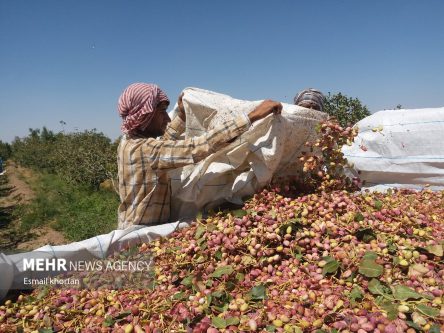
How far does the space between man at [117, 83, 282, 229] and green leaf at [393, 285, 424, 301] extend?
50.3 inches

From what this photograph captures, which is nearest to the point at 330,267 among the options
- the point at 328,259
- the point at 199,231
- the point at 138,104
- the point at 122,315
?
the point at 328,259

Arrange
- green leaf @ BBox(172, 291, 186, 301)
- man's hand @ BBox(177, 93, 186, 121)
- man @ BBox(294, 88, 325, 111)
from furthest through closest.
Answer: man @ BBox(294, 88, 325, 111) < man's hand @ BBox(177, 93, 186, 121) < green leaf @ BBox(172, 291, 186, 301)

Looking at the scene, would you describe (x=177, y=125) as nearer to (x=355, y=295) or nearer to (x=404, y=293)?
(x=355, y=295)

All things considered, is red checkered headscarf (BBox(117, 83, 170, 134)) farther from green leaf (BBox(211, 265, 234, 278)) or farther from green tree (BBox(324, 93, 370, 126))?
green tree (BBox(324, 93, 370, 126))

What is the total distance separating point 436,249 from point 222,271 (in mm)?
1057

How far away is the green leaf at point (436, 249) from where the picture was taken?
172 centimetres

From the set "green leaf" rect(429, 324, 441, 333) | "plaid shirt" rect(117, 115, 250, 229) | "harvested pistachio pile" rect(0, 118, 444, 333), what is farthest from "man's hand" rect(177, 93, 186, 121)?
"green leaf" rect(429, 324, 441, 333)

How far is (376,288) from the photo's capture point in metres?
1.53

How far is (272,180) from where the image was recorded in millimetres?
2631

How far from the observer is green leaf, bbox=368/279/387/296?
151 centimetres

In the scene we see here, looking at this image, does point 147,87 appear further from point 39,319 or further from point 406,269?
point 406,269

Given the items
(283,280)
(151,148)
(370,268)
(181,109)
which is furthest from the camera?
(181,109)

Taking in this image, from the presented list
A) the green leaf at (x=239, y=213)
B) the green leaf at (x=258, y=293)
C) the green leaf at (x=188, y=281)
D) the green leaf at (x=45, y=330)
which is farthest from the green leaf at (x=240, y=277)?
the green leaf at (x=45, y=330)

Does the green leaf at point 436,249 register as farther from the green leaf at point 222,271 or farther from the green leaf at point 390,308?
the green leaf at point 222,271
